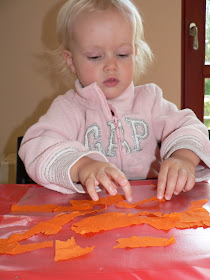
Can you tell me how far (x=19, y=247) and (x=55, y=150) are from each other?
349 millimetres

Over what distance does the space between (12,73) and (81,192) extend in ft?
5.68

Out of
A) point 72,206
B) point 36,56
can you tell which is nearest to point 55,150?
point 72,206

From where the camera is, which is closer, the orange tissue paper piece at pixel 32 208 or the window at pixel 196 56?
the orange tissue paper piece at pixel 32 208

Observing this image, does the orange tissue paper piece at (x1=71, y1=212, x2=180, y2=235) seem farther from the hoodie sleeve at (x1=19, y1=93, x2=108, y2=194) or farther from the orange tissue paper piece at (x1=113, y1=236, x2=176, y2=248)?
the hoodie sleeve at (x1=19, y1=93, x2=108, y2=194)

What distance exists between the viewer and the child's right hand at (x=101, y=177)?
0.60 meters

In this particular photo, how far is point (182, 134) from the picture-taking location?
85 centimetres

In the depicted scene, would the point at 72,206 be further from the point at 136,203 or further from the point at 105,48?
the point at 105,48

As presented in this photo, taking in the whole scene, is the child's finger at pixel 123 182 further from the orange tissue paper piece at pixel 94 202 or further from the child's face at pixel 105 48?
the child's face at pixel 105 48

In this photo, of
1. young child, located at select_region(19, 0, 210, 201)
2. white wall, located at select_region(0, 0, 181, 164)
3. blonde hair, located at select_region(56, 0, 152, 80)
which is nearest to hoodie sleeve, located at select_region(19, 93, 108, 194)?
young child, located at select_region(19, 0, 210, 201)

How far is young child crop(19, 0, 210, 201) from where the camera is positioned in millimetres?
845

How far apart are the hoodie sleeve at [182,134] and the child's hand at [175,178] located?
76 millimetres

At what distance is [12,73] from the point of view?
227 centimetres

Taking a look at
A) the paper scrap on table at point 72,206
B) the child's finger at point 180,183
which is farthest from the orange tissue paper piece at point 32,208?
the child's finger at point 180,183

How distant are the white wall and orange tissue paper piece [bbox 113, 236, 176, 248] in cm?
187
